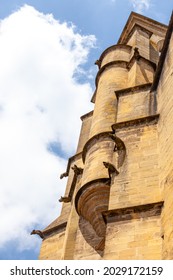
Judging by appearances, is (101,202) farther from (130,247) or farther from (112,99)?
(112,99)

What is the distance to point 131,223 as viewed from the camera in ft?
21.3

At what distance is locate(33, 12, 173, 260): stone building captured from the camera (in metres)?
6.30

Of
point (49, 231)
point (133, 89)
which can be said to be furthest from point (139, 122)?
point (49, 231)

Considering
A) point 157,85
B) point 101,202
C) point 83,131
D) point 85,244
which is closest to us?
point 101,202

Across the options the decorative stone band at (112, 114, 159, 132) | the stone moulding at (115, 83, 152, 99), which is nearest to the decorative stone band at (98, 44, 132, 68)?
the stone moulding at (115, 83, 152, 99)

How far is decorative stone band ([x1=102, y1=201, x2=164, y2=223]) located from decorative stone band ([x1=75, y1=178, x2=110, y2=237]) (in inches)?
58.1

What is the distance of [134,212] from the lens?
260 inches

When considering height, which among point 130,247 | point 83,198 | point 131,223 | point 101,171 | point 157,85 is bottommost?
point 130,247

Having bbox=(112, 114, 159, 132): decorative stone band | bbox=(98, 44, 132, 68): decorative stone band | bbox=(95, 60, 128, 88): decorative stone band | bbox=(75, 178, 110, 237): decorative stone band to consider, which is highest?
bbox=(98, 44, 132, 68): decorative stone band

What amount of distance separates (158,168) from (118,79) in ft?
16.0

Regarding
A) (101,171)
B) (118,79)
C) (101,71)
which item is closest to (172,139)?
(101,171)

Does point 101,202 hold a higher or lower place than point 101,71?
lower

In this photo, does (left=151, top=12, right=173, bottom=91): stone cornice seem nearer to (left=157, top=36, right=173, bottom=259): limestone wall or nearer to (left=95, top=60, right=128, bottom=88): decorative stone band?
(left=157, top=36, right=173, bottom=259): limestone wall

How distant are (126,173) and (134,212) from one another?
1031 millimetres
